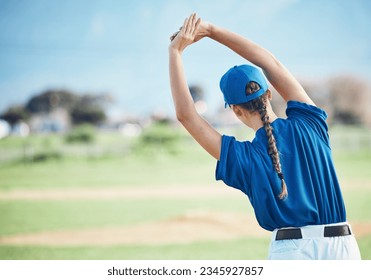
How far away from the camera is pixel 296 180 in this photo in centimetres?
124

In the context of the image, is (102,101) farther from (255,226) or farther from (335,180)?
(335,180)

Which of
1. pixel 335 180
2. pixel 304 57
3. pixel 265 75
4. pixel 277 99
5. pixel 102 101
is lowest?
pixel 335 180

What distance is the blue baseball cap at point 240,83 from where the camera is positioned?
1.29 metres

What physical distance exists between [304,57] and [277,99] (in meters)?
16.4

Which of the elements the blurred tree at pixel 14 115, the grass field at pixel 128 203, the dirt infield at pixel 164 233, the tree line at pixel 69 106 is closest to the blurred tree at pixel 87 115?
the tree line at pixel 69 106

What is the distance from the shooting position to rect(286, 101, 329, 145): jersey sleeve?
132 centimetres

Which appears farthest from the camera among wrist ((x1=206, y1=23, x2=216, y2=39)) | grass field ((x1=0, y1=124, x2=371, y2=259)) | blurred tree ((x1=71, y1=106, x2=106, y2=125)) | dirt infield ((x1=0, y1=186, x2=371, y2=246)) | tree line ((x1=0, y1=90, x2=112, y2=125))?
blurred tree ((x1=71, y1=106, x2=106, y2=125))

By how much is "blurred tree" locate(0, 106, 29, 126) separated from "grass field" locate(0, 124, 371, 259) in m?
3.00

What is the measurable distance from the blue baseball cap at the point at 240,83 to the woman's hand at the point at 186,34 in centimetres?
13

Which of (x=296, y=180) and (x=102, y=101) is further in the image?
(x=102, y=101)

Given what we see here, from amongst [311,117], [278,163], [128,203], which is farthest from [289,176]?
[128,203]

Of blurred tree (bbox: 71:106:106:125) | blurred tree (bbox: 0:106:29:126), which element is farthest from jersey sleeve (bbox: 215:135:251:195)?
blurred tree (bbox: 71:106:106:125)

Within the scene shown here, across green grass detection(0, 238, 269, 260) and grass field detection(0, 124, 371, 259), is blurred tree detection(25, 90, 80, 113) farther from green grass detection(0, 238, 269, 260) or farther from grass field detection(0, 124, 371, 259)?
green grass detection(0, 238, 269, 260)

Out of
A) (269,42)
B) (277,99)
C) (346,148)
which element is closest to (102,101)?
(277,99)
